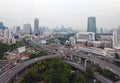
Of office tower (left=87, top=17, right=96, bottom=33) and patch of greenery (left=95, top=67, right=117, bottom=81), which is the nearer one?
patch of greenery (left=95, top=67, right=117, bottom=81)

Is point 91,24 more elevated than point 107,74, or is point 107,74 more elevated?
point 91,24

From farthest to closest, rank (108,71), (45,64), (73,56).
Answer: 1. (73,56)
2. (45,64)
3. (108,71)

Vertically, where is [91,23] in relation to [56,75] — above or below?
above

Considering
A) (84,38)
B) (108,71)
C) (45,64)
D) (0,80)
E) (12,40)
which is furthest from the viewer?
(84,38)

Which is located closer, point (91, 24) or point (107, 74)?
point (107, 74)

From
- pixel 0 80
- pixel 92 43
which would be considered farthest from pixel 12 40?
pixel 0 80

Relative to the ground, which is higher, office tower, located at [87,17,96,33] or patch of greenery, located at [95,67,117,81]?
office tower, located at [87,17,96,33]

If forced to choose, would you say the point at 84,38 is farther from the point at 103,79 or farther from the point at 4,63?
the point at 103,79

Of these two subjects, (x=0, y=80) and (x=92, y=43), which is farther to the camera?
(x=92, y=43)

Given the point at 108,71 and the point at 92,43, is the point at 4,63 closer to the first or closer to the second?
the point at 108,71

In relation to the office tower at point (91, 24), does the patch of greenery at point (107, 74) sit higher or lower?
lower

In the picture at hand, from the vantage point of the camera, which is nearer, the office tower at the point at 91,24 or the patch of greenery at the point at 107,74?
the patch of greenery at the point at 107,74
